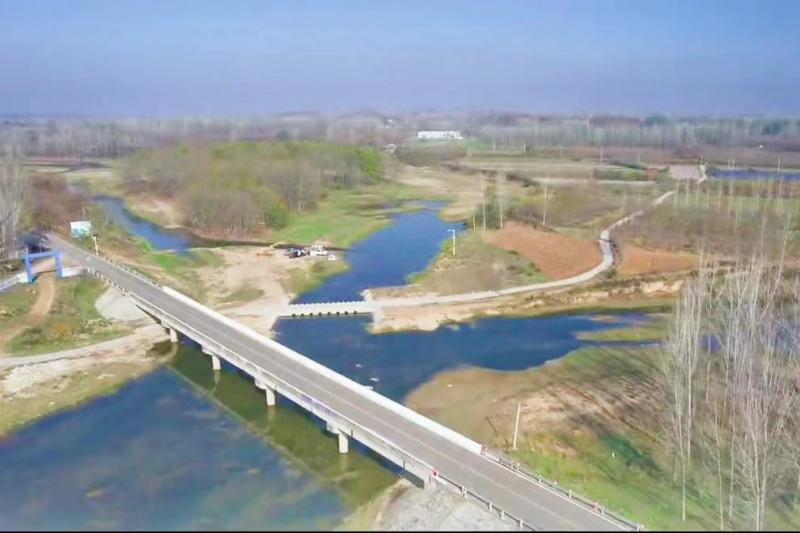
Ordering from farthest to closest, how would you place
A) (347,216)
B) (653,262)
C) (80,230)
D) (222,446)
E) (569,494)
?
(347,216) < (80,230) < (653,262) < (222,446) < (569,494)

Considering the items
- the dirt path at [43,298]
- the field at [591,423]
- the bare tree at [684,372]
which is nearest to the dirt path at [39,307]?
the dirt path at [43,298]

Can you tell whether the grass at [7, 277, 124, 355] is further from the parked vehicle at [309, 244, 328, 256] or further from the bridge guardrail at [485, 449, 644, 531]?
the bridge guardrail at [485, 449, 644, 531]

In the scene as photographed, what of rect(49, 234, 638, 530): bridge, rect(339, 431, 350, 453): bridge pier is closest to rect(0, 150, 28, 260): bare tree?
rect(49, 234, 638, 530): bridge

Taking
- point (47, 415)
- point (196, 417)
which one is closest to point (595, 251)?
point (196, 417)

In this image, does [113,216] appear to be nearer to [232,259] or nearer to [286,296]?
[232,259]

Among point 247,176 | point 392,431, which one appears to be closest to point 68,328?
point 392,431

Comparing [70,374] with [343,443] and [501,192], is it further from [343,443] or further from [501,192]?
[501,192]
